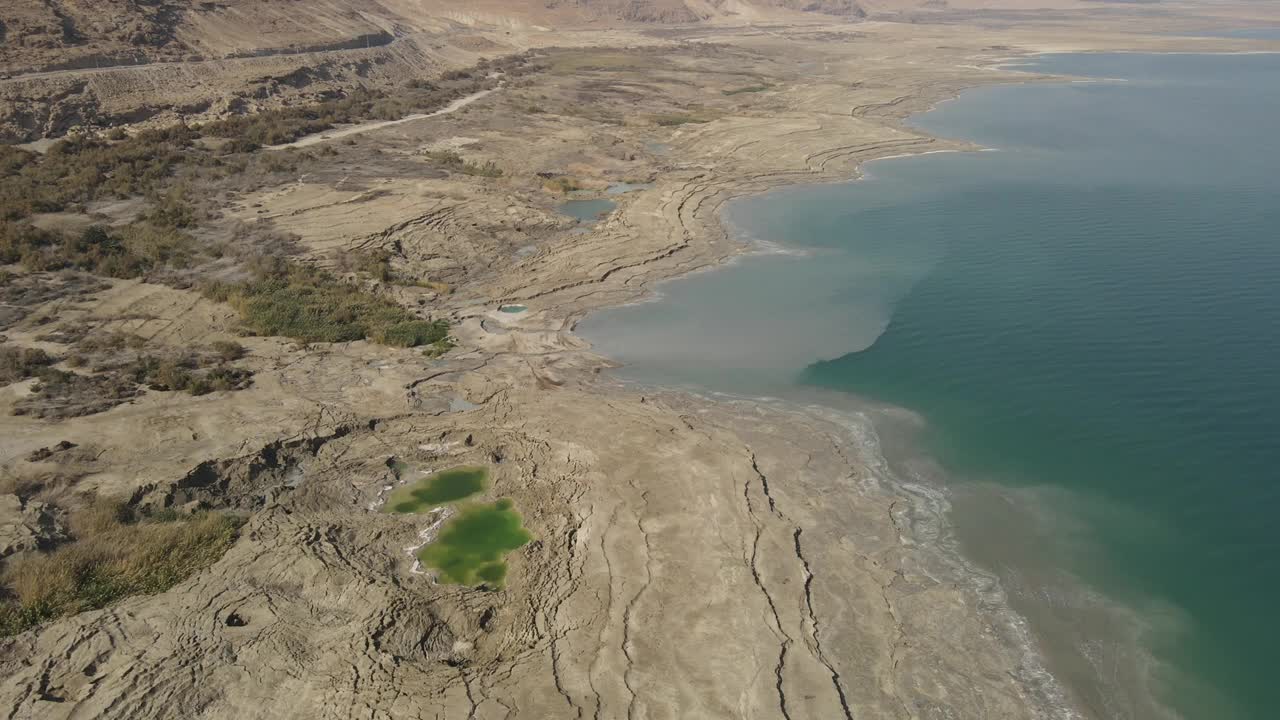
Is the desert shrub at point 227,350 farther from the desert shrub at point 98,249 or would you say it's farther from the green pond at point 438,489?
the green pond at point 438,489

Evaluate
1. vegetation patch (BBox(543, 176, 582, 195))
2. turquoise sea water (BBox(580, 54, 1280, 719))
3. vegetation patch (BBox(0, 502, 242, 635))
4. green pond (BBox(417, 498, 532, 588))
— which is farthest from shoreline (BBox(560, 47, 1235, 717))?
vegetation patch (BBox(543, 176, 582, 195))

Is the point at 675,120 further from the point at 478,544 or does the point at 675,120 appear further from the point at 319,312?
the point at 478,544

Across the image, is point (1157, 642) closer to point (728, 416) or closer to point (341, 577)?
point (728, 416)

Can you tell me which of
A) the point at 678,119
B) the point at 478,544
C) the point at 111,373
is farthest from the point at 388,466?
the point at 678,119

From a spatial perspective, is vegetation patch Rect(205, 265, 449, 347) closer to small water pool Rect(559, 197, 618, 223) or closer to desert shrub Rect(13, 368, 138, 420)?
desert shrub Rect(13, 368, 138, 420)

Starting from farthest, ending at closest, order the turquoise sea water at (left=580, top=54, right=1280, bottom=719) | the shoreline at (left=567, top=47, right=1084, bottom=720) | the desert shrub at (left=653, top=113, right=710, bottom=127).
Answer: the desert shrub at (left=653, top=113, right=710, bottom=127) → the turquoise sea water at (left=580, top=54, right=1280, bottom=719) → the shoreline at (left=567, top=47, right=1084, bottom=720)
